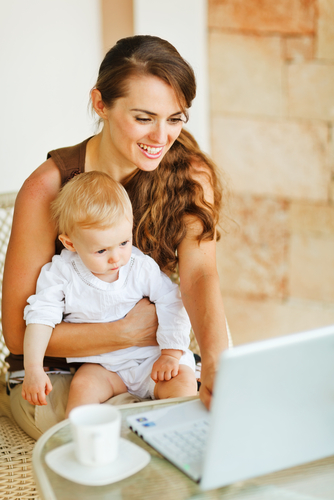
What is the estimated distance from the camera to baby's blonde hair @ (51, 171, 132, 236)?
129 centimetres

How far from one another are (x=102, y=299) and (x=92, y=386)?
8.1 inches

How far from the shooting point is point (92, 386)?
4.47 ft

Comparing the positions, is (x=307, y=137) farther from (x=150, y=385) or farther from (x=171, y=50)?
(x=150, y=385)

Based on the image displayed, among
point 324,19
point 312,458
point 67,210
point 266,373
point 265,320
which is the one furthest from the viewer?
point 265,320

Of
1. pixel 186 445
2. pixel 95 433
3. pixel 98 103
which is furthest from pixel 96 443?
pixel 98 103

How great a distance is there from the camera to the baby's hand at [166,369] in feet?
4.44

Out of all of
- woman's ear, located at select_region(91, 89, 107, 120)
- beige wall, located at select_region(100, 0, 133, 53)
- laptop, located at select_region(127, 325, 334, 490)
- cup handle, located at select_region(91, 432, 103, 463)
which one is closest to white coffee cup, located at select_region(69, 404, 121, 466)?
cup handle, located at select_region(91, 432, 103, 463)

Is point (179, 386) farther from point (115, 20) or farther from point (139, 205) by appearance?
point (115, 20)

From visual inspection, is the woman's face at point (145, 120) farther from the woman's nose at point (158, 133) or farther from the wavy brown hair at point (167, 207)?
the wavy brown hair at point (167, 207)

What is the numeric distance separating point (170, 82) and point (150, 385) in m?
0.72

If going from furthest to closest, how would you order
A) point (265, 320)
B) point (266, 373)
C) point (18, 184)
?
point (265, 320)
point (18, 184)
point (266, 373)

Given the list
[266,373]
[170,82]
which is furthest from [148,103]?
[266,373]

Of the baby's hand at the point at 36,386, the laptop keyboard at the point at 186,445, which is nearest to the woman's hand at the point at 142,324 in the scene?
the baby's hand at the point at 36,386

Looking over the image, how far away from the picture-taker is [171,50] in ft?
4.57
